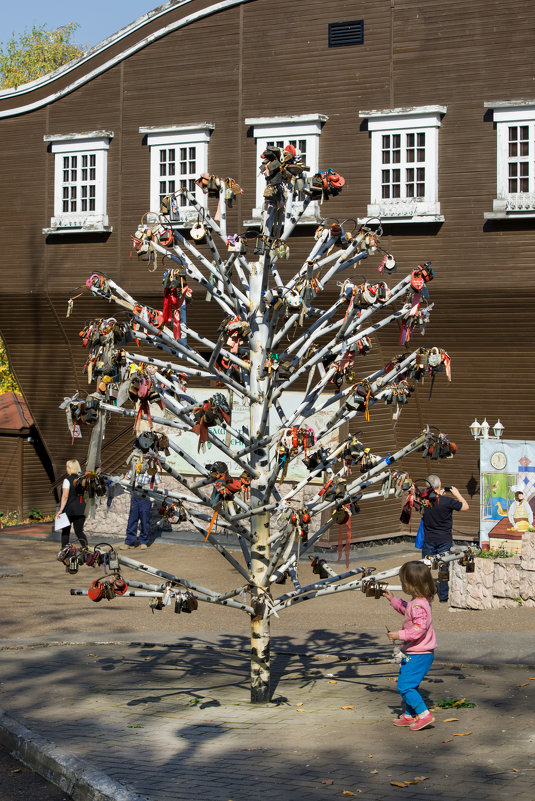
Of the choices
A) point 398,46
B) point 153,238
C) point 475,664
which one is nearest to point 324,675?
point 475,664

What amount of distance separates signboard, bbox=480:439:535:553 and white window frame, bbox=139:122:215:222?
7.67 m

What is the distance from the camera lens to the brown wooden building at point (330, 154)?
19.2 metres

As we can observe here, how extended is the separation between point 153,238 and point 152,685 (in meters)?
4.31

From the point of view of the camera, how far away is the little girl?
328 inches

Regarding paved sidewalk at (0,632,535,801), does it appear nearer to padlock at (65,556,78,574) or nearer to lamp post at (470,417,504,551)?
padlock at (65,556,78,574)

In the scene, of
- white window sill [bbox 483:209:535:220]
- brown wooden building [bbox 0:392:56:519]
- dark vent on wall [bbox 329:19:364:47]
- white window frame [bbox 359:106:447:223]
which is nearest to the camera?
white window sill [bbox 483:209:535:220]

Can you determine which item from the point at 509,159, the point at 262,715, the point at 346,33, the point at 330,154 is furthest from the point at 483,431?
the point at 262,715

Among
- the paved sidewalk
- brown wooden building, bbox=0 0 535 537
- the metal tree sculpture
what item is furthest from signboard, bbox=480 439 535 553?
the metal tree sculpture

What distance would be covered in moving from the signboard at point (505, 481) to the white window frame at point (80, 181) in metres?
9.43

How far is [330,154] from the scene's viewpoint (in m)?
20.5

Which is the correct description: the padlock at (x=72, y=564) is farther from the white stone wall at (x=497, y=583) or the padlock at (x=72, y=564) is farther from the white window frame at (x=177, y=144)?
the white window frame at (x=177, y=144)

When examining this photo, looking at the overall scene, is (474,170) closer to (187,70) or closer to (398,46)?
(398,46)

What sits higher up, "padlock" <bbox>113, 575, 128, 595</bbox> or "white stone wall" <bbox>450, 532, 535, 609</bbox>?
"padlock" <bbox>113, 575, 128, 595</bbox>

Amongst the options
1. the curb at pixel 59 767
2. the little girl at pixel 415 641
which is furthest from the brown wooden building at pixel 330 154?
the curb at pixel 59 767
